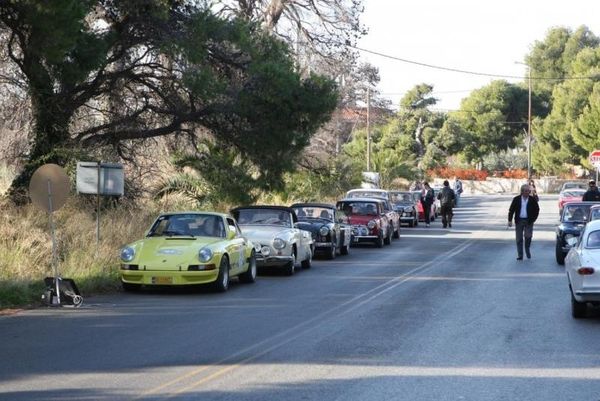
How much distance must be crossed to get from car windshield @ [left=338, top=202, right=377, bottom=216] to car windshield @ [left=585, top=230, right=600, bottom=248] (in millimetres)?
17313

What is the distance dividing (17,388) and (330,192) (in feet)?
130

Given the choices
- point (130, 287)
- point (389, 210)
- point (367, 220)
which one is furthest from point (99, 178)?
point (389, 210)

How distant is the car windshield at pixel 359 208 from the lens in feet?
106

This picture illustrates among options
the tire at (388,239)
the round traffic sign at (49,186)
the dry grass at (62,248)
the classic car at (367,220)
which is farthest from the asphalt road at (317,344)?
the tire at (388,239)

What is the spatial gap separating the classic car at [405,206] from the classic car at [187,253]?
2465 centimetres

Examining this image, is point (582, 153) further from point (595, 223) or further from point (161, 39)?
point (595, 223)

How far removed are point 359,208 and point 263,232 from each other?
10.8 m

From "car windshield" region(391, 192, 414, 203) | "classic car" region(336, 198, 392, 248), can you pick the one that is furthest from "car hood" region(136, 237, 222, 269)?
"car windshield" region(391, 192, 414, 203)

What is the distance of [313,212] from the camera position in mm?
27547

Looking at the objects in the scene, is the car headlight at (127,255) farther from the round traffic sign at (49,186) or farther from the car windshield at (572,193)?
the car windshield at (572,193)

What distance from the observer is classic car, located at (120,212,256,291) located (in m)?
17.3

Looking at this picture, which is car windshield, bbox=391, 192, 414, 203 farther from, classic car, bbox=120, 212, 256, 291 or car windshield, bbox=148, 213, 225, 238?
car windshield, bbox=148, 213, 225, 238

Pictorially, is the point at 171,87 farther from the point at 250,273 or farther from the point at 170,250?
the point at 170,250

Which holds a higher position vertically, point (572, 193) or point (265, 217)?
point (572, 193)
